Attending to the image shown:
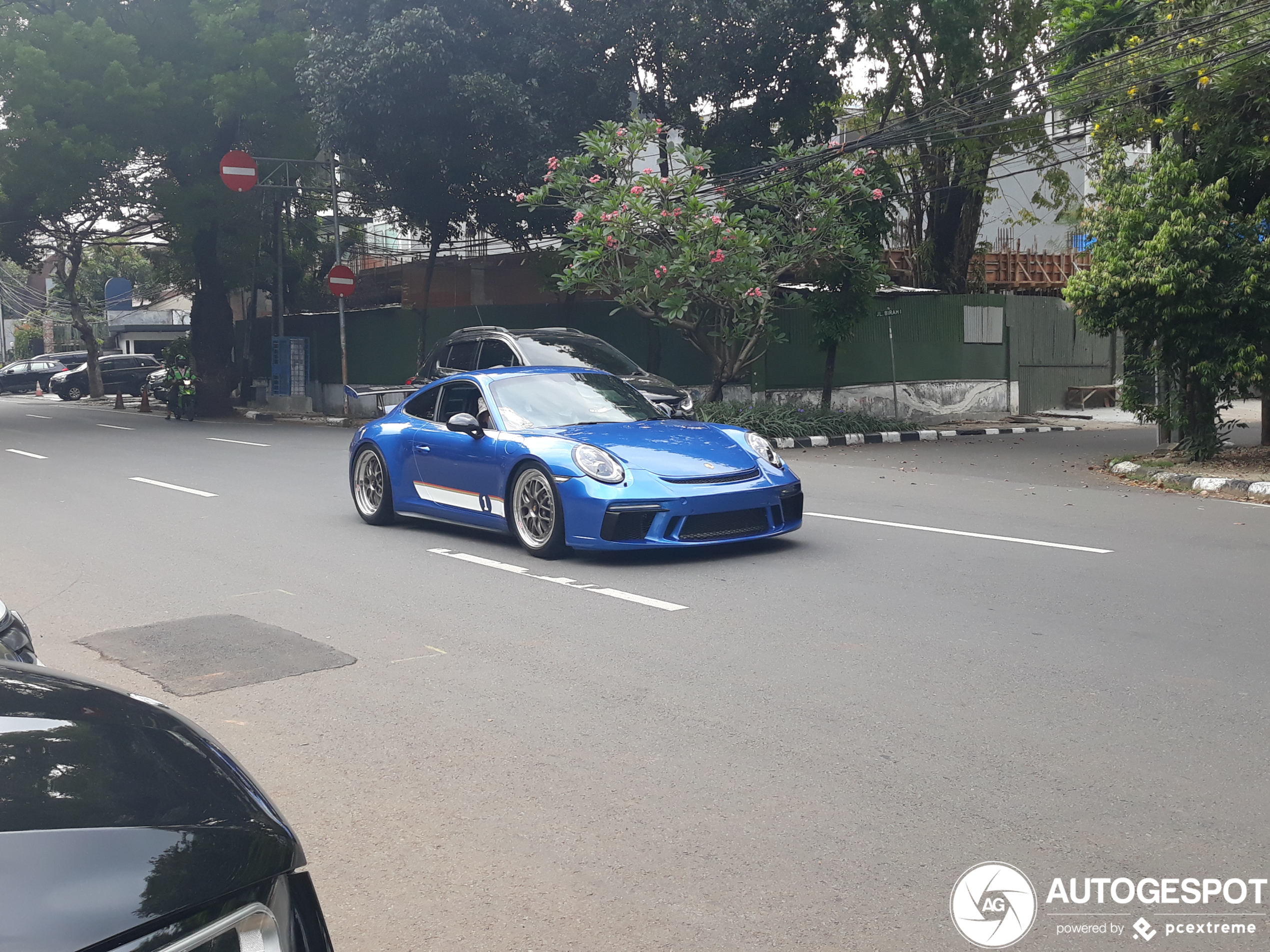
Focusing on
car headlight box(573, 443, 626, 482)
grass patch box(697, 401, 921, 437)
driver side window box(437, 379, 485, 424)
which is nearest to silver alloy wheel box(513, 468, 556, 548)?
car headlight box(573, 443, 626, 482)

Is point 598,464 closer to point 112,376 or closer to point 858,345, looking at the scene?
point 858,345

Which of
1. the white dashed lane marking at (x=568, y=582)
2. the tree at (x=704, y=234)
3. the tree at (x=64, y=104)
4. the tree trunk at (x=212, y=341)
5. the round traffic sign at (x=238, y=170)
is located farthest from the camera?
the tree trunk at (x=212, y=341)

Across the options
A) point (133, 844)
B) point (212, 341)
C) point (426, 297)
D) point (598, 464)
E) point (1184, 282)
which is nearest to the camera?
point (133, 844)

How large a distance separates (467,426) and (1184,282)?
28.6 feet

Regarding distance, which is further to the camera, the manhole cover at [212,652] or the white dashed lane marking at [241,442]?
the white dashed lane marking at [241,442]

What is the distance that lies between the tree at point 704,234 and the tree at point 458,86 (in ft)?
7.96

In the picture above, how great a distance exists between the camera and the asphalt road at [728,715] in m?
3.63

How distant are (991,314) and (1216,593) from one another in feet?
67.8

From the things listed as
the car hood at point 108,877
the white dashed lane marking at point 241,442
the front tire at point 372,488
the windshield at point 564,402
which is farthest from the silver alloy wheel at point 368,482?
the white dashed lane marking at point 241,442

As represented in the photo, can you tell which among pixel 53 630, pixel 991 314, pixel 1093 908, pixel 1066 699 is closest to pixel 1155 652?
pixel 1066 699

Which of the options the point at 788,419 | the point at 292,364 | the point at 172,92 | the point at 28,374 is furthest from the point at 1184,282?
the point at 28,374

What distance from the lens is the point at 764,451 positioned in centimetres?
927

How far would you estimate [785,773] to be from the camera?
4516mm

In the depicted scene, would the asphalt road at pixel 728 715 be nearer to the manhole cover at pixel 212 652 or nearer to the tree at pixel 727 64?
the manhole cover at pixel 212 652
